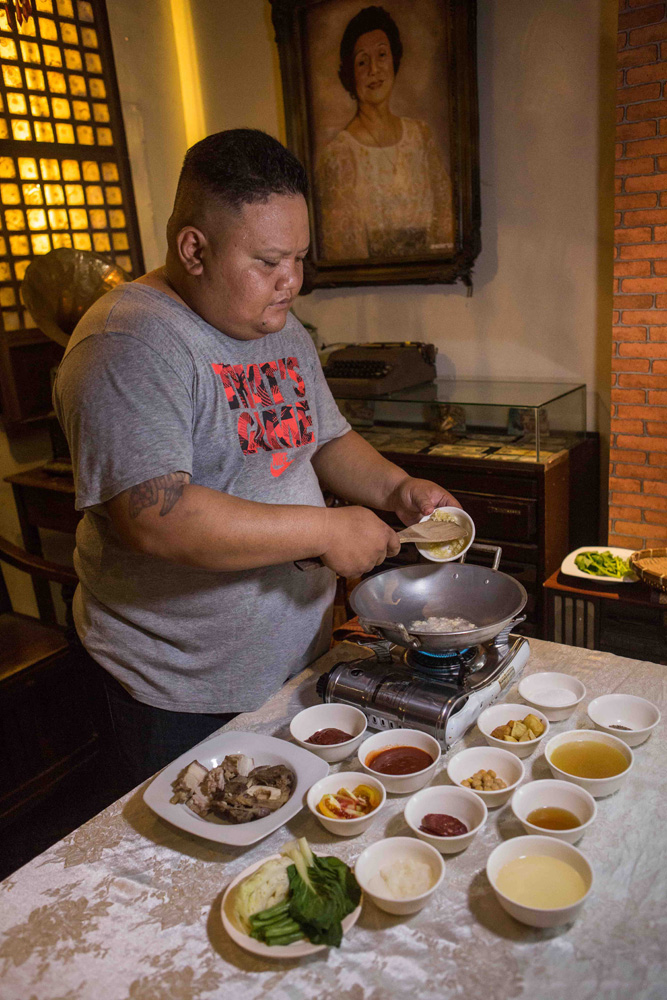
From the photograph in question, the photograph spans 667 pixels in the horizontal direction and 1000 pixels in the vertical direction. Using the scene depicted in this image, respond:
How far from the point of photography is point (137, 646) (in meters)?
1.50

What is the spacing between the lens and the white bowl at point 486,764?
122 cm

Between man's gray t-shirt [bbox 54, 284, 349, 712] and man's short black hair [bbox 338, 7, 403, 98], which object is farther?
man's short black hair [bbox 338, 7, 403, 98]

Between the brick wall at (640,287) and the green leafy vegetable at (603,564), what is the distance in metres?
0.47

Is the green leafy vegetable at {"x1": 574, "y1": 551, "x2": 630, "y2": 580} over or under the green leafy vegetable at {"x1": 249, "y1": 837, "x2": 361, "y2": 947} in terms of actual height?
under

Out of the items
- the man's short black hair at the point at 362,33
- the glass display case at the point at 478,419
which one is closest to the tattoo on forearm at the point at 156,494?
the glass display case at the point at 478,419

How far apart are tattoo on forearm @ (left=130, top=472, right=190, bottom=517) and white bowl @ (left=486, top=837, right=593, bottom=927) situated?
2.35 feet

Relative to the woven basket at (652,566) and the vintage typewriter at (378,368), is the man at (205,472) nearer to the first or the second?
the woven basket at (652,566)

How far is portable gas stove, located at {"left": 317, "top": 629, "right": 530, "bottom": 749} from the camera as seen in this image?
4.32 ft

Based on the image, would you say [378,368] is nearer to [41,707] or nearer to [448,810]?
[41,707]

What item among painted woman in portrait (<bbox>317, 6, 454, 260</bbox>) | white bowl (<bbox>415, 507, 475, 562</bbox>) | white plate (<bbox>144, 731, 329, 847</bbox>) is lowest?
white plate (<bbox>144, 731, 329, 847</bbox>)

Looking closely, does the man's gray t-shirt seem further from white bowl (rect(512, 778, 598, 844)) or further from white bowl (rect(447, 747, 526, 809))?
white bowl (rect(512, 778, 598, 844))

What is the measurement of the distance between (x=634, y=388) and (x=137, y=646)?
8.32ft

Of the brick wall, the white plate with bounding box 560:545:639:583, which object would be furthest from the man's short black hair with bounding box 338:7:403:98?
the white plate with bounding box 560:545:639:583

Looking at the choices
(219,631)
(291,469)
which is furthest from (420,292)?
(219,631)
